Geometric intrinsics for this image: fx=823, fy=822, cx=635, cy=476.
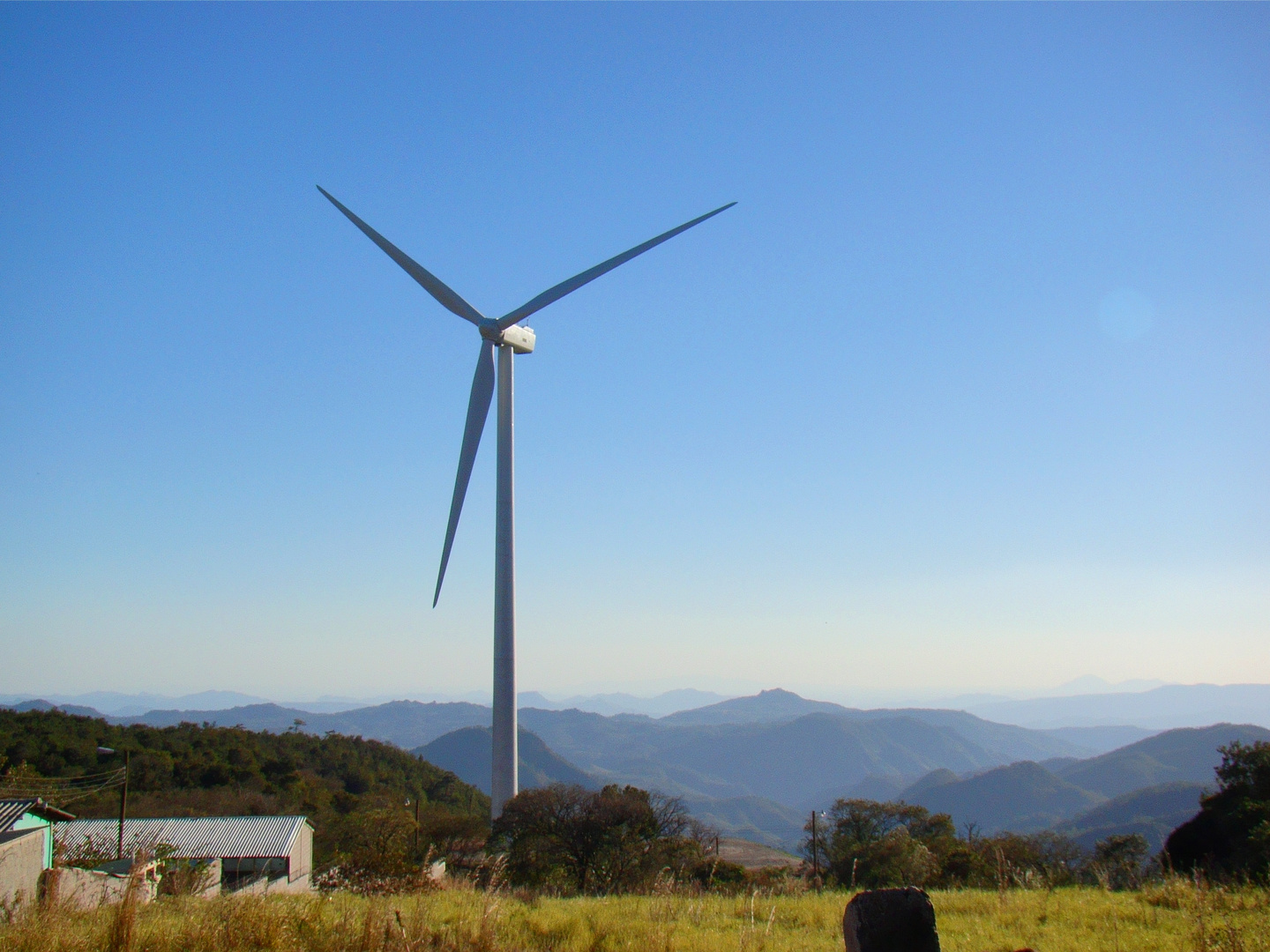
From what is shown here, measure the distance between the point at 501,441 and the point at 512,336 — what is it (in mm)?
5616

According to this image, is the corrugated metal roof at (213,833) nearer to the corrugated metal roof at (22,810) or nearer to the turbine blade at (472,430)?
Result: the corrugated metal roof at (22,810)

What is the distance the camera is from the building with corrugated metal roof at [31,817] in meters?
26.4

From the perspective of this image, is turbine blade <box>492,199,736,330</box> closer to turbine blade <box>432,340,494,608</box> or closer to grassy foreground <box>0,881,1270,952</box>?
turbine blade <box>432,340,494,608</box>

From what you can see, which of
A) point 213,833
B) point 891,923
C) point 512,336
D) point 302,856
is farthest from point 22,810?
point 891,923

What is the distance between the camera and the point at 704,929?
32.7 feet

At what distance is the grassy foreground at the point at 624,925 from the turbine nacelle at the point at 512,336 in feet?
93.3

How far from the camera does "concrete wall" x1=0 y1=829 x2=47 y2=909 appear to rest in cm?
2409

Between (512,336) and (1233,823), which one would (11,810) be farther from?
(1233,823)

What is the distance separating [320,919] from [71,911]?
2.84 meters

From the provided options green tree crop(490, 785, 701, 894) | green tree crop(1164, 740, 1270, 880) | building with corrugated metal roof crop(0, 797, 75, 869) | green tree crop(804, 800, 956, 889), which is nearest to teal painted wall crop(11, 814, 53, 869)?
building with corrugated metal roof crop(0, 797, 75, 869)

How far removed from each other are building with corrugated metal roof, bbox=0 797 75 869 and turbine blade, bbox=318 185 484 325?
24.9 metres

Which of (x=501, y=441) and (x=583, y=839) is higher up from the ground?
(x=501, y=441)

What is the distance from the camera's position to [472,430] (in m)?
36.8

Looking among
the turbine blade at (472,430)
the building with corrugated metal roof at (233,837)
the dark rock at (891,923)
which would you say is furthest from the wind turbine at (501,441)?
the dark rock at (891,923)
